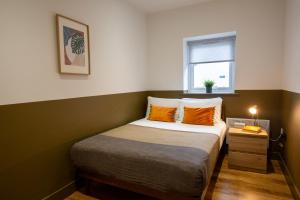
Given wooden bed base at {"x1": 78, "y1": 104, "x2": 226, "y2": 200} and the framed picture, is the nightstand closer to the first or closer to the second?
wooden bed base at {"x1": 78, "y1": 104, "x2": 226, "y2": 200}

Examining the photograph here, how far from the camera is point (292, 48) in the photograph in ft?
7.17

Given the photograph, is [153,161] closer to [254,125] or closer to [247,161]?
[247,161]

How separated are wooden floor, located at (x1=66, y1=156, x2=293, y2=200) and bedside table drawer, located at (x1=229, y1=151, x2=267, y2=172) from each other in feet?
0.26

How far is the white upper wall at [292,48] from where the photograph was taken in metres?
1.95

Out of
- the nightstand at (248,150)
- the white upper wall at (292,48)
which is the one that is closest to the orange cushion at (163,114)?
the nightstand at (248,150)

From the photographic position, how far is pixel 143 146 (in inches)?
72.6

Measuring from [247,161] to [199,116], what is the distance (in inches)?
33.4

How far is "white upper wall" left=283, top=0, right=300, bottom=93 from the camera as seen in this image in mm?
1950

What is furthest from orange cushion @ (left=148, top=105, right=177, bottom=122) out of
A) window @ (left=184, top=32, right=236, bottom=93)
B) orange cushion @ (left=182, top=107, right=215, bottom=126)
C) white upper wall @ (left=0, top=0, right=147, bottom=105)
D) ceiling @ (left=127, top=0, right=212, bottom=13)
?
ceiling @ (left=127, top=0, right=212, bottom=13)

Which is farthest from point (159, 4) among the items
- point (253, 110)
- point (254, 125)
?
point (254, 125)

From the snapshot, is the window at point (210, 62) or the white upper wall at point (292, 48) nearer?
the white upper wall at point (292, 48)

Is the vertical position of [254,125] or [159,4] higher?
[159,4]

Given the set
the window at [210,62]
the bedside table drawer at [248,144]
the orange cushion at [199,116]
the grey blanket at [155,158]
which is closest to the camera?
the grey blanket at [155,158]

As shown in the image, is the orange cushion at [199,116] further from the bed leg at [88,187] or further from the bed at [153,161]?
the bed leg at [88,187]
